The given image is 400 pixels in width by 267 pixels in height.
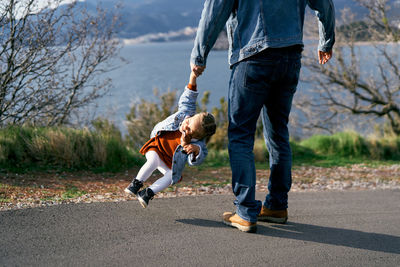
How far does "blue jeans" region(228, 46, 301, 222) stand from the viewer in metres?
3.36

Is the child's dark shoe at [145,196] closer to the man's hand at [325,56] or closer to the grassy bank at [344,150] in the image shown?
the man's hand at [325,56]

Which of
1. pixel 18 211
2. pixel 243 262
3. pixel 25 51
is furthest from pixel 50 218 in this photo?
pixel 25 51

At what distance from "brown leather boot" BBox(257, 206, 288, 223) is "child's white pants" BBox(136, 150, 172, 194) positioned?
2.82 feet

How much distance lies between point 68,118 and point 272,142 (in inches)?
245

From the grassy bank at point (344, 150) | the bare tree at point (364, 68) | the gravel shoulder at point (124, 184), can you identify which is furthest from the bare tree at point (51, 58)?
the bare tree at point (364, 68)

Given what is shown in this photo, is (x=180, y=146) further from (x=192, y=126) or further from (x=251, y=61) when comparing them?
(x=251, y=61)

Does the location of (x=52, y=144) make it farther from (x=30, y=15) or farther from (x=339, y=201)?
(x=339, y=201)

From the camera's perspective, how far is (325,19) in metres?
3.69

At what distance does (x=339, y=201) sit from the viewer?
4738mm

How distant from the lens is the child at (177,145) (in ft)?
11.7

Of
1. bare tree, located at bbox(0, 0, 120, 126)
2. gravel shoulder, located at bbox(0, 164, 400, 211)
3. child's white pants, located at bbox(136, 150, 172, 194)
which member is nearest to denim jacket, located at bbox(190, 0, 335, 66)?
child's white pants, located at bbox(136, 150, 172, 194)

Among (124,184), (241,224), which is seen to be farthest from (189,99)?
(124,184)

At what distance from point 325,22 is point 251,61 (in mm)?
859

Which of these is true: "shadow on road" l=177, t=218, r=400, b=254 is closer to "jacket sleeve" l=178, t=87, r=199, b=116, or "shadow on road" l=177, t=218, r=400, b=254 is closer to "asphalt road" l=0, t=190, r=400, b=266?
"asphalt road" l=0, t=190, r=400, b=266
